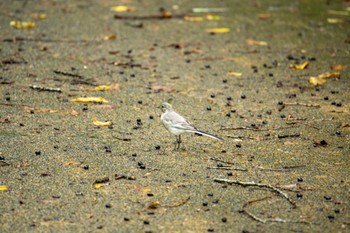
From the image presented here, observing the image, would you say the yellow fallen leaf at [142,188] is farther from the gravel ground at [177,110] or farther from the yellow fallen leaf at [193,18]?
the yellow fallen leaf at [193,18]

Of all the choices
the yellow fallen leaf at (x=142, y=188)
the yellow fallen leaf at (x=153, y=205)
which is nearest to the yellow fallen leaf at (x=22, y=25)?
the yellow fallen leaf at (x=142, y=188)

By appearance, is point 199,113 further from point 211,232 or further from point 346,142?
point 211,232

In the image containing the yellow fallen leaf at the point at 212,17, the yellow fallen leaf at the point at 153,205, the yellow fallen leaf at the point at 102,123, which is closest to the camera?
the yellow fallen leaf at the point at 153,205

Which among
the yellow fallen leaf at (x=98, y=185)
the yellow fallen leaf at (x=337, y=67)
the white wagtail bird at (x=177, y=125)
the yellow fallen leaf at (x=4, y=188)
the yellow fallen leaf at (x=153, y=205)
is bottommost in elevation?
the yellow fallen leaf at (x=337, y=67)

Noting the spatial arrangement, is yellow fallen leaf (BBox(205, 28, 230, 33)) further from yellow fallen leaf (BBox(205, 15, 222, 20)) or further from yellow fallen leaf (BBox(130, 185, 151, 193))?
yellow fallen leaf (BBox(130, 185, 151, 193))

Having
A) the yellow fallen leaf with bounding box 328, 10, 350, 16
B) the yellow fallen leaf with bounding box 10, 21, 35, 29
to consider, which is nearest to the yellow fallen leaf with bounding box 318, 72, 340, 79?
the yellow fallen leaf with bounding box 328, 10, 350, 16

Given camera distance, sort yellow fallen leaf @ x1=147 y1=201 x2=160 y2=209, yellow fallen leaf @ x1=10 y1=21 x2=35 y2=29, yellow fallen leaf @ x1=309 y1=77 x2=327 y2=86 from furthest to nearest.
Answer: yellow fallen leaf @ x1=10 y1=21 x2=35 y2=29 < yellow fallen leaf @ x1=309 y1=77 x2=327 y2=86 < yellow fallen leaf @ x1=147 y1=201 x2=160 y2=209

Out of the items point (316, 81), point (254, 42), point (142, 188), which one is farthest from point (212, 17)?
point (142, 188)

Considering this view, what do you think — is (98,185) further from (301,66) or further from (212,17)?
(212,17)

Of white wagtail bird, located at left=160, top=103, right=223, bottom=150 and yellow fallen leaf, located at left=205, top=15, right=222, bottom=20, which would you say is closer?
white wagtail bird, located at left=160, top=103, right=223, bottom=150

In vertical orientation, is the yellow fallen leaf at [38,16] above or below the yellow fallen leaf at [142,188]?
above

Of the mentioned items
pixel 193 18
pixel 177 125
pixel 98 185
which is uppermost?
pixel 177 125

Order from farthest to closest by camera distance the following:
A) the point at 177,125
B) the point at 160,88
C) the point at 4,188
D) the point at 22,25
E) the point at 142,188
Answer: the point at 22,25 < the point at 160,88 < the point at 177,125 < the point at 142,188 < the point at 4,188

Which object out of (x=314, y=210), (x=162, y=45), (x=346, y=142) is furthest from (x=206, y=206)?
(x=162, y=45)
